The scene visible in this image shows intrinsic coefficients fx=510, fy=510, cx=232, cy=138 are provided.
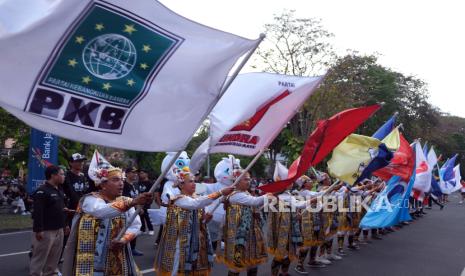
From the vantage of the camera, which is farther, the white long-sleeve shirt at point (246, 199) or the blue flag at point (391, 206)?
the blue flag at point (391, 206)

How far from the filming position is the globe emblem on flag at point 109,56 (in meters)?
3.36

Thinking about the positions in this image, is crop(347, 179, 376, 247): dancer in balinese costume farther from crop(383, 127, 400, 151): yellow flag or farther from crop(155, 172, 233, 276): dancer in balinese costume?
crop(155, 172, 233, 276): dancer in balinese costume

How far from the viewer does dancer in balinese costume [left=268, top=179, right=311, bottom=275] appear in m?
7.39

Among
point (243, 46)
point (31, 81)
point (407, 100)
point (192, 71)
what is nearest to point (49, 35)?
point (31, 81)

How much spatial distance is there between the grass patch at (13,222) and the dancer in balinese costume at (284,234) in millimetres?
8197

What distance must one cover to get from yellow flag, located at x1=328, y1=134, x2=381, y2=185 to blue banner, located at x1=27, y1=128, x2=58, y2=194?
6917mm

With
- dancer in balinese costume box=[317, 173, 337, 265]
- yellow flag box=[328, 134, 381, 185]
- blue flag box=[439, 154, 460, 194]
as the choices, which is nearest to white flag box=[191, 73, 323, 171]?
yellow flag box=[328, 134, 381, 185]

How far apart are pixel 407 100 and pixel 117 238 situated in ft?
122

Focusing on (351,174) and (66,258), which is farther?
(351,174)

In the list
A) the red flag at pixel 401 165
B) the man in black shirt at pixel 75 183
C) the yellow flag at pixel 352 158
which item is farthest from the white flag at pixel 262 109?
the red flag at pixel 401 165

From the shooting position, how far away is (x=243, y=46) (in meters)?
3.75

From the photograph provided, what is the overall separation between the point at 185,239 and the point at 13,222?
34.3ft

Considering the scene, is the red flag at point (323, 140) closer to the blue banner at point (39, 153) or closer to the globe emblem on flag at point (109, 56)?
the globe emblem on flag at point (109, 56)

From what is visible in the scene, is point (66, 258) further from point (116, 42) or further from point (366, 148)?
point (366, 148)
